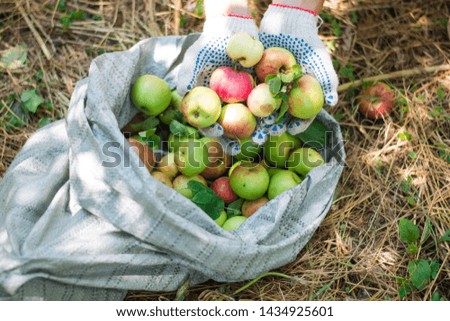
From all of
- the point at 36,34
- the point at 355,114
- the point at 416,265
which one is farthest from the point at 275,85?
the point at 36,34

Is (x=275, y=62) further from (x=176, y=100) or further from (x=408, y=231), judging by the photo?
(x=408, y=231)

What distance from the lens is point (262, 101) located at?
2168mm

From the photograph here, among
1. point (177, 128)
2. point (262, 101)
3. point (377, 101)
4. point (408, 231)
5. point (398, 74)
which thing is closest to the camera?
point (262, 101)

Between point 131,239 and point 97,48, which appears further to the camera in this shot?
point 97,48

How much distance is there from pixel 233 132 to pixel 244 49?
1.18 ft

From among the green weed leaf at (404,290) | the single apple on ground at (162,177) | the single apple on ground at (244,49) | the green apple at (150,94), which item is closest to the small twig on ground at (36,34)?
the green apple at (150,94)

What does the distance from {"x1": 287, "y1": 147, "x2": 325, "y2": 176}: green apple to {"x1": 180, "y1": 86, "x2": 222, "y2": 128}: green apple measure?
455mm

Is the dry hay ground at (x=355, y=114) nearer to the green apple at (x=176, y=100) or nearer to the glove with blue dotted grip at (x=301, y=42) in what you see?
the glove with blue dotted grip at (x=301, y=42)

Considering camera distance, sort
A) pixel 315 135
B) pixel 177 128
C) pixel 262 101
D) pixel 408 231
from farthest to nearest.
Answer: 1. pixel 315 135
2. pixel 177 128
3. pixel 408 231
4. pixel 262 101

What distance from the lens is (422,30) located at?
300 cm

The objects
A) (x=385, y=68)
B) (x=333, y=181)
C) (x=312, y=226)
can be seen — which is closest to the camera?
(x=312, y=226)
